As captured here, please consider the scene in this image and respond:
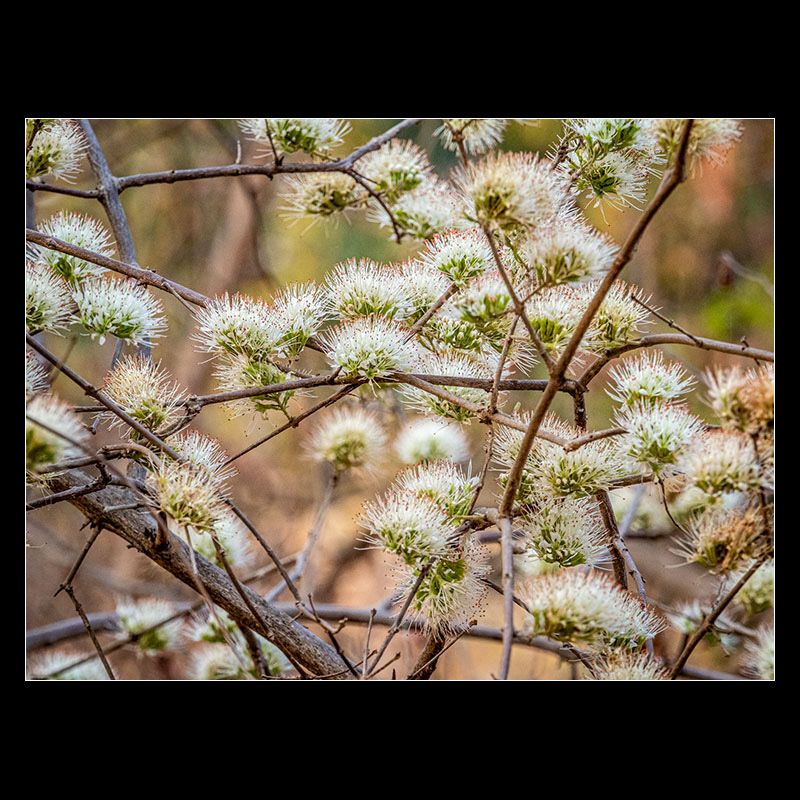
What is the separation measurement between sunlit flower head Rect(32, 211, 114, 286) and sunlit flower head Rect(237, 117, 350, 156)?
0.24 m

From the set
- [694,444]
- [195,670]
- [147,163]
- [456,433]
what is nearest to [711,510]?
[694,444]

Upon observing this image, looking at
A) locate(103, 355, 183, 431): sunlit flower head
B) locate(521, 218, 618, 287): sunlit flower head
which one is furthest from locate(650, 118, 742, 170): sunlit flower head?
locate(103, 355, 183, 431): sunlit flower head

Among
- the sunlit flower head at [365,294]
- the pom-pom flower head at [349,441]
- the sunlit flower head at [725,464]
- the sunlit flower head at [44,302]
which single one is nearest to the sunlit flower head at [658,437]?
the sunlit flower head at [725,464]

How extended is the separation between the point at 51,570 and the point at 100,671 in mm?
915

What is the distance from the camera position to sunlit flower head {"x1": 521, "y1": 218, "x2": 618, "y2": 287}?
0.68 m

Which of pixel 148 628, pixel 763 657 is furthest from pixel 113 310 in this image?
pixel 763 657

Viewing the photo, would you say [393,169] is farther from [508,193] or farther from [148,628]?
[148,628]

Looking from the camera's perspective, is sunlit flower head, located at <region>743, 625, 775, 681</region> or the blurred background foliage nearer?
sunlit flower head, located at <region>743, 625, 775, 681</region>

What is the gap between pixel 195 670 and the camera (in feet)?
4.26

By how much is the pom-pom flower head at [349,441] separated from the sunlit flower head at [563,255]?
550mm

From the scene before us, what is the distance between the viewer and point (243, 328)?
0.84 m

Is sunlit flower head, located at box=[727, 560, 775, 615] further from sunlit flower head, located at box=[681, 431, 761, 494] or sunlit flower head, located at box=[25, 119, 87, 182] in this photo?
sunlit flower head, located at box=[25, 119, 87, 182]

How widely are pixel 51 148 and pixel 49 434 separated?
1.50ft
